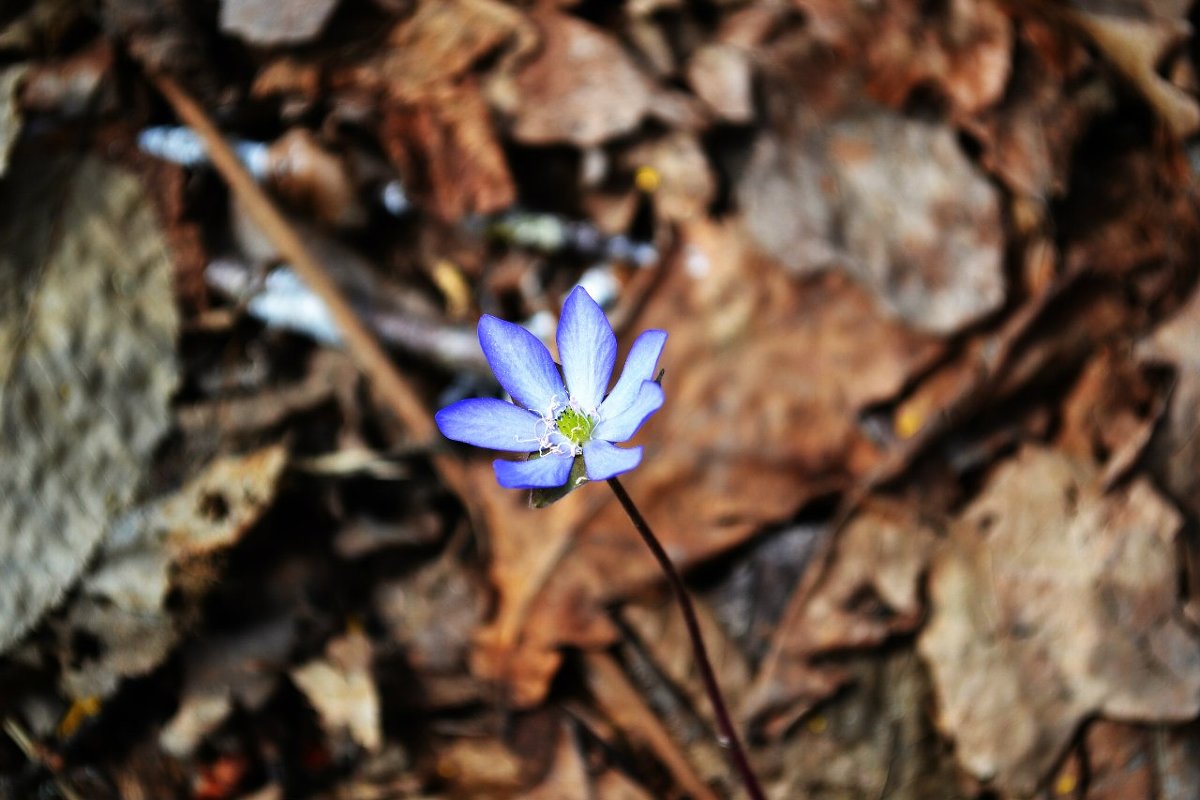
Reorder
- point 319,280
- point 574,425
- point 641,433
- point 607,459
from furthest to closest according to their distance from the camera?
point 319,280, point 641,433, point 574,425, point 607,459

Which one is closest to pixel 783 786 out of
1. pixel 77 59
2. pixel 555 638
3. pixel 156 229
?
pixel 555 638

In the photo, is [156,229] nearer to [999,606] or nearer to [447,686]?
[447,686]

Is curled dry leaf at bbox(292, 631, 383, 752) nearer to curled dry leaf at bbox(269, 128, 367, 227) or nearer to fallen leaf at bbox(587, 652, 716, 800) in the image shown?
fallen leaf at bbox(587, 652, 716, 800)

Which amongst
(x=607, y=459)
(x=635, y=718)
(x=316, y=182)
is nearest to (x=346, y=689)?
(x=635, y=718)

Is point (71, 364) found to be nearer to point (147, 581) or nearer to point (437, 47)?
point (147, 581)

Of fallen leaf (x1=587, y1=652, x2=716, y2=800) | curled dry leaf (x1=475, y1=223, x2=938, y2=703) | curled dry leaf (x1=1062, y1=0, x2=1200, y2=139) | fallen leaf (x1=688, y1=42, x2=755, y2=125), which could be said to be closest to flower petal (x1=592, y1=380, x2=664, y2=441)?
curled dry leaf (x1=475, y1=223, x2=938, y2=703)

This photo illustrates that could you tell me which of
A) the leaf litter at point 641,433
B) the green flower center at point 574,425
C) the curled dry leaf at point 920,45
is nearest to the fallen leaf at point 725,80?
the leaf litter at point 641,433

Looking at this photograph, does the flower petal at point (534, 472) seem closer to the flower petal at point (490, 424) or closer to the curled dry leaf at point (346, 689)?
the flower petal at point (490, 424)
